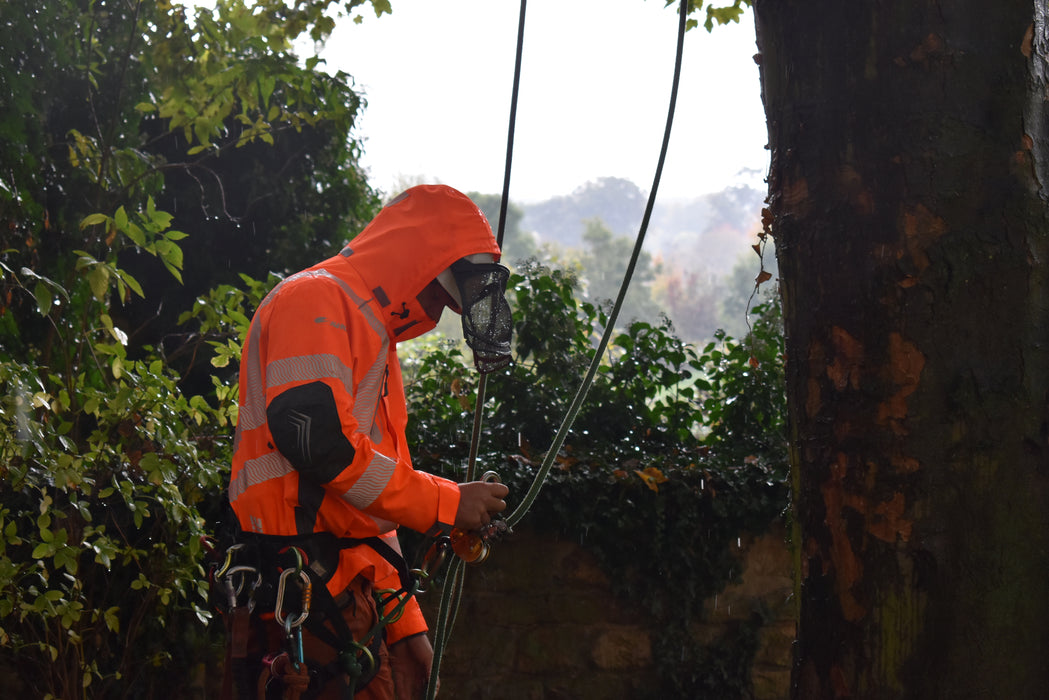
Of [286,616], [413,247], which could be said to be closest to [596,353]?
[413,247]

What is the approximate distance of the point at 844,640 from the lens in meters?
1.40

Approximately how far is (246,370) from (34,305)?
214 cm

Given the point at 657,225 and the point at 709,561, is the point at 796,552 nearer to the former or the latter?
the point at 709,561

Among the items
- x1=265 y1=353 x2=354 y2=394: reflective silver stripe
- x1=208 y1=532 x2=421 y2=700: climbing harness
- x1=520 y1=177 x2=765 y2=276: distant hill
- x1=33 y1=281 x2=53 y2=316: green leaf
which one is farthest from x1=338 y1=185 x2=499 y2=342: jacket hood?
x1=520 y1=177 x2=765 y2=276: distant hill

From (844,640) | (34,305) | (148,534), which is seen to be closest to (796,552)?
(844,640)

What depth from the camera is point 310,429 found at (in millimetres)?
1705

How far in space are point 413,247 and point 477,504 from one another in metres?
0.60

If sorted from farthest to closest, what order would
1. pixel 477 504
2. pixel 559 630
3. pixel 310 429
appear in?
pixel 559 630, pixel 477 504, pixel 310 429

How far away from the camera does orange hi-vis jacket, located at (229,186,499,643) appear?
5.69ft

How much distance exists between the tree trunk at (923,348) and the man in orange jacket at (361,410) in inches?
32.3

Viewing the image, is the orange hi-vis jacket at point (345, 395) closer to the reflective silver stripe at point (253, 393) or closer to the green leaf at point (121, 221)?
the reflective silver stripe at point (253, 393)

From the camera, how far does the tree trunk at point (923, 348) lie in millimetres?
1325

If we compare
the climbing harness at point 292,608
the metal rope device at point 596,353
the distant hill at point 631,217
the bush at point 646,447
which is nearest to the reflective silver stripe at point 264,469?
the climbing harness at point 292,608

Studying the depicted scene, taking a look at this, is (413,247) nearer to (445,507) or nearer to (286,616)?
(445,507)
